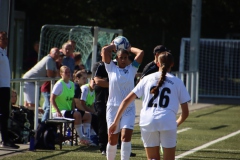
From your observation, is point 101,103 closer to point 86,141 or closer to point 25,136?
point 86,141

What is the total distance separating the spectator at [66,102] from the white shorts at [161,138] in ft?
17.2

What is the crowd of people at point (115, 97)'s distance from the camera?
8030mm

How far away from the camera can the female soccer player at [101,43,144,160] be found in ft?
32.8

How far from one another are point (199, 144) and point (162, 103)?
6016mm

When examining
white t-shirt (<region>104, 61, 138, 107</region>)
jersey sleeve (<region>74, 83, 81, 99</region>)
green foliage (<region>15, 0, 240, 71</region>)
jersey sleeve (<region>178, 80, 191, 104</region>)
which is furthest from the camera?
green foliage (<region>15, 0, 240, 71</region>)

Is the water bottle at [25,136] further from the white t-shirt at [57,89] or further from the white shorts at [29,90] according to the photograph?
the white shorts at [29,90]

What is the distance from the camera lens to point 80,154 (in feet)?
39.4

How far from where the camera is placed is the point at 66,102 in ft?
44.3

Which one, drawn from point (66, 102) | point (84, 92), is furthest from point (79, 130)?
point (84, 92)

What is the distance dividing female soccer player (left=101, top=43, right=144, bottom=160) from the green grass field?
4.93ft

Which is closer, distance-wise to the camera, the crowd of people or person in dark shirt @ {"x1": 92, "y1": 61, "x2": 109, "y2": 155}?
the crowd of people

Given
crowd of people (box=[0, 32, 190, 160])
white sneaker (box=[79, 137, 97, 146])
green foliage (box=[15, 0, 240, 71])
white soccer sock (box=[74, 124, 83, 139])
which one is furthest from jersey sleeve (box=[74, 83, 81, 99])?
green foliage (box=[15, 0, 240, 71])

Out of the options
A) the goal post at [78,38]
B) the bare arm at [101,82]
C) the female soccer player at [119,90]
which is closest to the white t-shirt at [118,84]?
the female soccer player at [119,90]

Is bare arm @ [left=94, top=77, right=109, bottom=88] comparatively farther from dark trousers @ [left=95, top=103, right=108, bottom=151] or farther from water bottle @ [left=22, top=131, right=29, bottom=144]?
water bottle @ [left=22, top=131, right=29, bottom=144]
